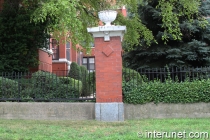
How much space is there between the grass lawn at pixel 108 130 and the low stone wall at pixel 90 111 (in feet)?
1.47

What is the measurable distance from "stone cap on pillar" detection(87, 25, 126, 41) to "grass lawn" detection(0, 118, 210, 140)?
2.50 meters

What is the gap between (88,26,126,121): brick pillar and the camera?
26.2ft

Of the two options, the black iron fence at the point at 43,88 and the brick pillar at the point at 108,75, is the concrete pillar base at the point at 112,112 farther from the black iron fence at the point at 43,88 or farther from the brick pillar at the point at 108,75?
the black iron fence at the point at 43,88

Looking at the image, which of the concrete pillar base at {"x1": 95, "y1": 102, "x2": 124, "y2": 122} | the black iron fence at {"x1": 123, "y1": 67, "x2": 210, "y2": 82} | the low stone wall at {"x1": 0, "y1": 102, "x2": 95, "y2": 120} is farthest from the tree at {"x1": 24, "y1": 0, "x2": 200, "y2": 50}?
the concrete pillar base at {"x1": 95, "y1": 102, "x2": 124, "y2": 122}

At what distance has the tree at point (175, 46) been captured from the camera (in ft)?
42.7

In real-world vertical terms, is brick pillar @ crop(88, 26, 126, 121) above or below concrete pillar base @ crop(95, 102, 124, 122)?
above

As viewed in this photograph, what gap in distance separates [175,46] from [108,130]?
8.41 meters

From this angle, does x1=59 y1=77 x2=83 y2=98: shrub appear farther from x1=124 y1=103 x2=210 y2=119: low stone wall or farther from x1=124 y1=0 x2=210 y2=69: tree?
x1=124 y1=0 x2=210 y2=69: tree

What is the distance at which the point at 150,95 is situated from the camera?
8.19 meters

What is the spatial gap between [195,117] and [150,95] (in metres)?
1.46

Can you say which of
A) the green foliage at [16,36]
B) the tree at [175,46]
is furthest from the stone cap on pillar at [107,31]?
the green foliage at [16,36]

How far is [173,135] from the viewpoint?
5836 millimetres

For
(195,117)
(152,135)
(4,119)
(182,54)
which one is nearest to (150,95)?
(195,117)

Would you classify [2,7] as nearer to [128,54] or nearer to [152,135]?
[128,54]
